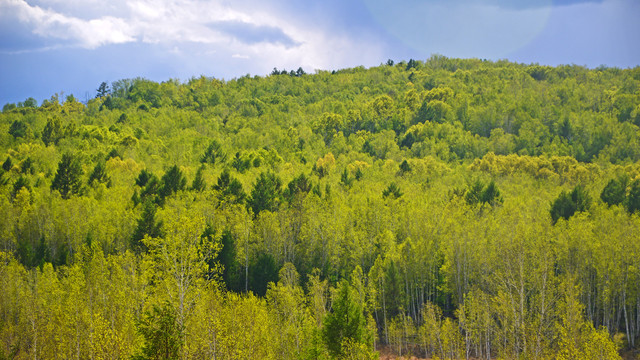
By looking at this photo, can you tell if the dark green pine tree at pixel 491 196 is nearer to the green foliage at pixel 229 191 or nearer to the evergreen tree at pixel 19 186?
the green foliage at pixel 229 191

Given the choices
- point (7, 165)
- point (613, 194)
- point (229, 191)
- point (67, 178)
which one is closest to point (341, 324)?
point (229, 191)

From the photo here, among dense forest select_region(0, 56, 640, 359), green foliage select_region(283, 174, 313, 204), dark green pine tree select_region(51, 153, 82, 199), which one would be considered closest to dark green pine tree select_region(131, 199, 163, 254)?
dense forest select_region(0, 56, 640, 359)

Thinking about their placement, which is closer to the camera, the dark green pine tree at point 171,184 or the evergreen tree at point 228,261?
the evergreen tree at point 228,261

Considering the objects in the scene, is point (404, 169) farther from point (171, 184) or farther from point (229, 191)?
point (171, 184)

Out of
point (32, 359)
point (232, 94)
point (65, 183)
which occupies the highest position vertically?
point (232, 94)

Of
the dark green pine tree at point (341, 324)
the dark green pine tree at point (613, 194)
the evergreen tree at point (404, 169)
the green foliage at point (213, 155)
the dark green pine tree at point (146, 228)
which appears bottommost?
the dark green pine tree at point (341, 324)

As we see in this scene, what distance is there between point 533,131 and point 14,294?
407ft

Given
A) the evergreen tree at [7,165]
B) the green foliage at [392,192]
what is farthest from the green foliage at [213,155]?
the green foliage at [392,192]

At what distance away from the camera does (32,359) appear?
33.0 metres

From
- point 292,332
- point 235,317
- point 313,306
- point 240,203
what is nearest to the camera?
point 235,317

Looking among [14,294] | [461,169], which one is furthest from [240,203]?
[461,169]

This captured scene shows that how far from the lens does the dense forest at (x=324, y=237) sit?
2994 cm

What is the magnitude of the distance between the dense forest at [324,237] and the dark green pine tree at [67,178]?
30 centimetres

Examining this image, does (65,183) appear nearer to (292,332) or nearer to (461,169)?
(292,332)
